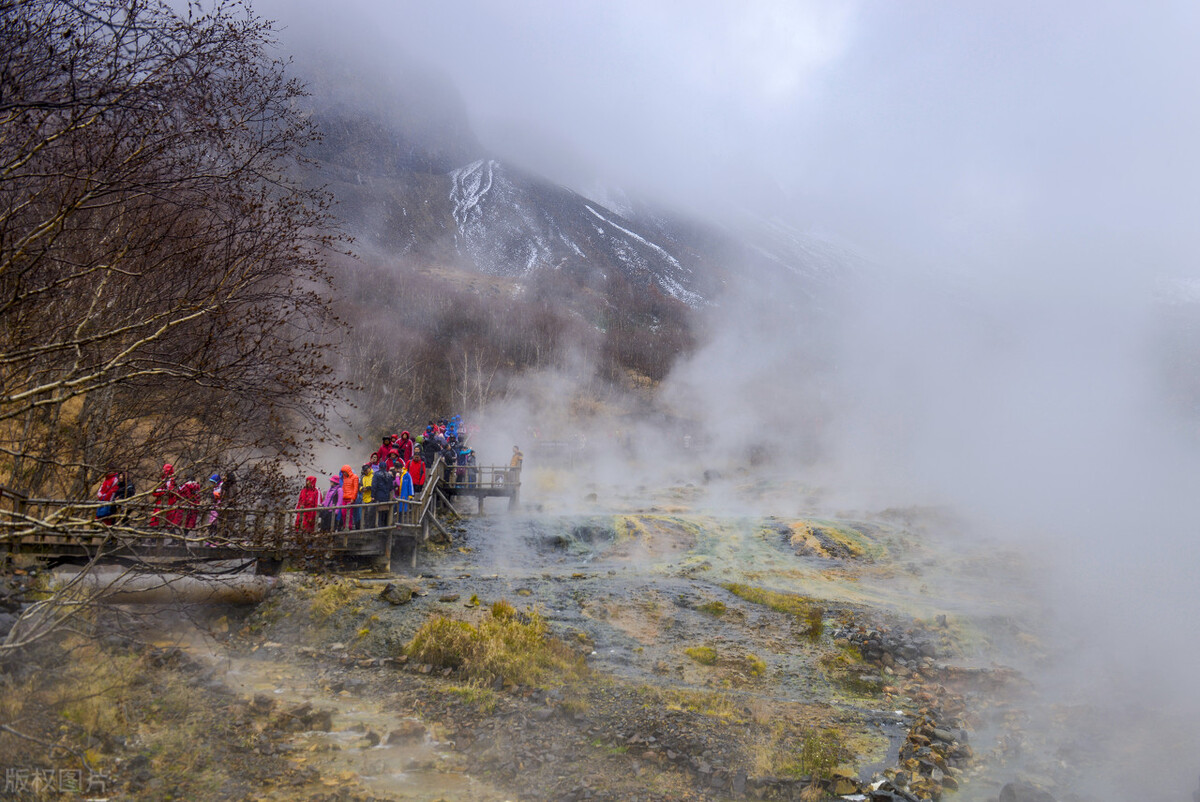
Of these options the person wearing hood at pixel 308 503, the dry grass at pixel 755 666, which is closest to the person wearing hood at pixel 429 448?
the person wearing hood at pixel 308 503

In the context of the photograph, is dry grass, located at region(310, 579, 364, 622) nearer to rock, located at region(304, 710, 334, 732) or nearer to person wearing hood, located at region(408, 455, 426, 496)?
rock, located at region(304, 710, 334, 732)

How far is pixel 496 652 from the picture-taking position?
350 inches

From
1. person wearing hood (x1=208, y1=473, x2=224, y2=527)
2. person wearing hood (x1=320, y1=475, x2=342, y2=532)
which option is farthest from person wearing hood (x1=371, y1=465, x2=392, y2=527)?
person wearing hood (x1=208, y1=473, x2=224, y2=527)

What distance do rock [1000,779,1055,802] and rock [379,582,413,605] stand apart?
8898mm

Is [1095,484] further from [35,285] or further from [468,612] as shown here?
[35,285]

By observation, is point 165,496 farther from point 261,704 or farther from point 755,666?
point 755,666

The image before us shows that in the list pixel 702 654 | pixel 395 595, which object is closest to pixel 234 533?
pixel 395 595

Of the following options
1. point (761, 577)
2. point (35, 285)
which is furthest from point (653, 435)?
point (35, 285)

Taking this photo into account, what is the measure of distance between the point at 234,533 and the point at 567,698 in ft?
15.0

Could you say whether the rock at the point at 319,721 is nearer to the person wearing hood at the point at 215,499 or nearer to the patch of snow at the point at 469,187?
the person wearing hood at the point at 215,499

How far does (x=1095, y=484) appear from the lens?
32656 mm

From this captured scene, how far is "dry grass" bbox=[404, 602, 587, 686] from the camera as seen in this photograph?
28.6 feet

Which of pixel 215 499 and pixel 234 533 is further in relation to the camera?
pixel 215 499

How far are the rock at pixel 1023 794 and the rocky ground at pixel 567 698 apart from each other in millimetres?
29
